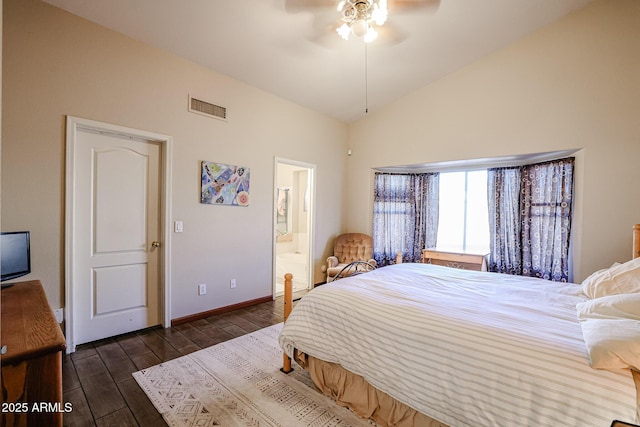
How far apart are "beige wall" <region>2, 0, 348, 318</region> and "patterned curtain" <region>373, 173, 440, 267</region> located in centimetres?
96

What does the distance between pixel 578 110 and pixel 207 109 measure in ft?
13.4

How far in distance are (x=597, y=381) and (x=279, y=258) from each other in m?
5.49

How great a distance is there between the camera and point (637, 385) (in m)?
1.14

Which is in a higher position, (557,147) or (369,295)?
(557,147)

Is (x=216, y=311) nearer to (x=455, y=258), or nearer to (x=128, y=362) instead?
(x=128, y=362)

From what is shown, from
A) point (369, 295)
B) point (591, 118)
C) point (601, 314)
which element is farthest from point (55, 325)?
point (591, 118)

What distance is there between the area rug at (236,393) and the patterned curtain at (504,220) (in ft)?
10.4

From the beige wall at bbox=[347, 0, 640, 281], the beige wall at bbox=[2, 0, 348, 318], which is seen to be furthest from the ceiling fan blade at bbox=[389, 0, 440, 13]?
the beige wall at bbox=[2, 0, 348, 318]

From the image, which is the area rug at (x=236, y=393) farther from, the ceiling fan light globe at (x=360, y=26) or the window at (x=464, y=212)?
the window at (x=464, y=212)

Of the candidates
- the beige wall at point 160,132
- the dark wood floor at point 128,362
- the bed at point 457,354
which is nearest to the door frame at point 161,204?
the beige wall at point 160,132

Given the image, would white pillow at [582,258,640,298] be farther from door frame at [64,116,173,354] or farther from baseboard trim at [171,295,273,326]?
door frame at [64,116,173,354]

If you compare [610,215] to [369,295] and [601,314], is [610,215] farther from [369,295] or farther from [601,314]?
[369,295]

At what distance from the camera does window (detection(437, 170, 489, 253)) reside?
A: 4375 millimetres

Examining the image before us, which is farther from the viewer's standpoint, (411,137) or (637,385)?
(411,137)
